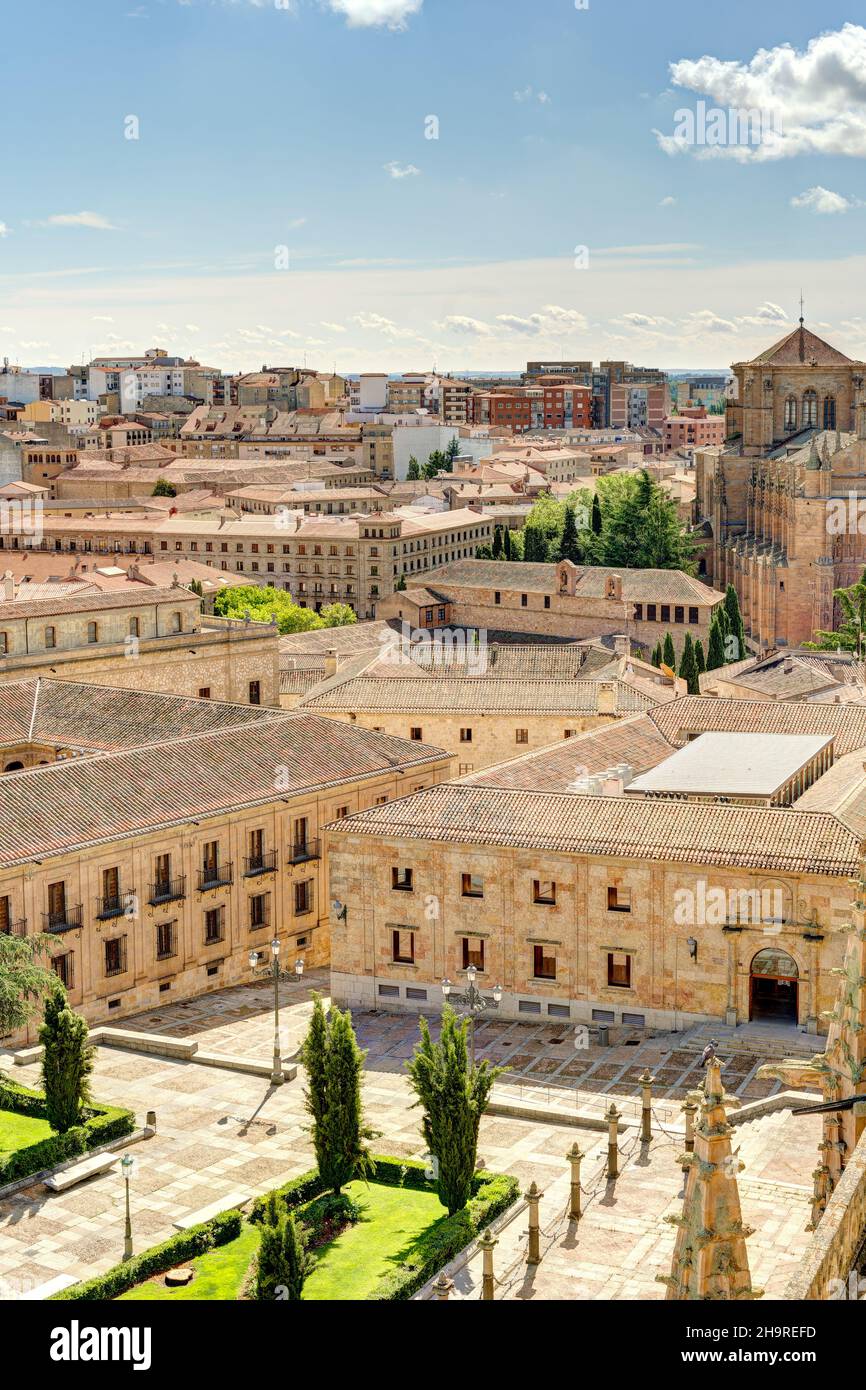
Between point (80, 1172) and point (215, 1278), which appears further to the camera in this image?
point (80, 1172)

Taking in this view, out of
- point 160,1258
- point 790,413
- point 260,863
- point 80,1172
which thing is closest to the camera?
point 160,1258

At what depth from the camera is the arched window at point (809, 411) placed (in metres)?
136

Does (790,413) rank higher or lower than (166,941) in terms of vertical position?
higher

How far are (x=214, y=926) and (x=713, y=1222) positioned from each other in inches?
1353

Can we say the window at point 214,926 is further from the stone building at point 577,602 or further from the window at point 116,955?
the stone building at point 577,602

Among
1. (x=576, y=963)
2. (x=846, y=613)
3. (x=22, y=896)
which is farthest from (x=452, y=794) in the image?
(x=846, y=613)

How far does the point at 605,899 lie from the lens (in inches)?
1660

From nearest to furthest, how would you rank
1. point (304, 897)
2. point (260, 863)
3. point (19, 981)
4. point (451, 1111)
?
point (451, 1111) < point (19, 981) < point (260, 863) < point (304, 897)

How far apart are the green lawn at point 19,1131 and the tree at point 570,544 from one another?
328ft

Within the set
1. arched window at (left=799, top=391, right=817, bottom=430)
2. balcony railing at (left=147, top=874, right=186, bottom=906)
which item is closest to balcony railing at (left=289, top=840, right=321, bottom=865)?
balcony railing at (left=147, top=874, right=186, bottom=906)

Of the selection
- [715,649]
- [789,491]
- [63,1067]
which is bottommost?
A: [63,1067]

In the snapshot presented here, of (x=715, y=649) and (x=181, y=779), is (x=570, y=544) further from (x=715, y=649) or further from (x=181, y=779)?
(x=181, y=779)

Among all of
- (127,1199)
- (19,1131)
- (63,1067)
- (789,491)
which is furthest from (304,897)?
(789,491)
